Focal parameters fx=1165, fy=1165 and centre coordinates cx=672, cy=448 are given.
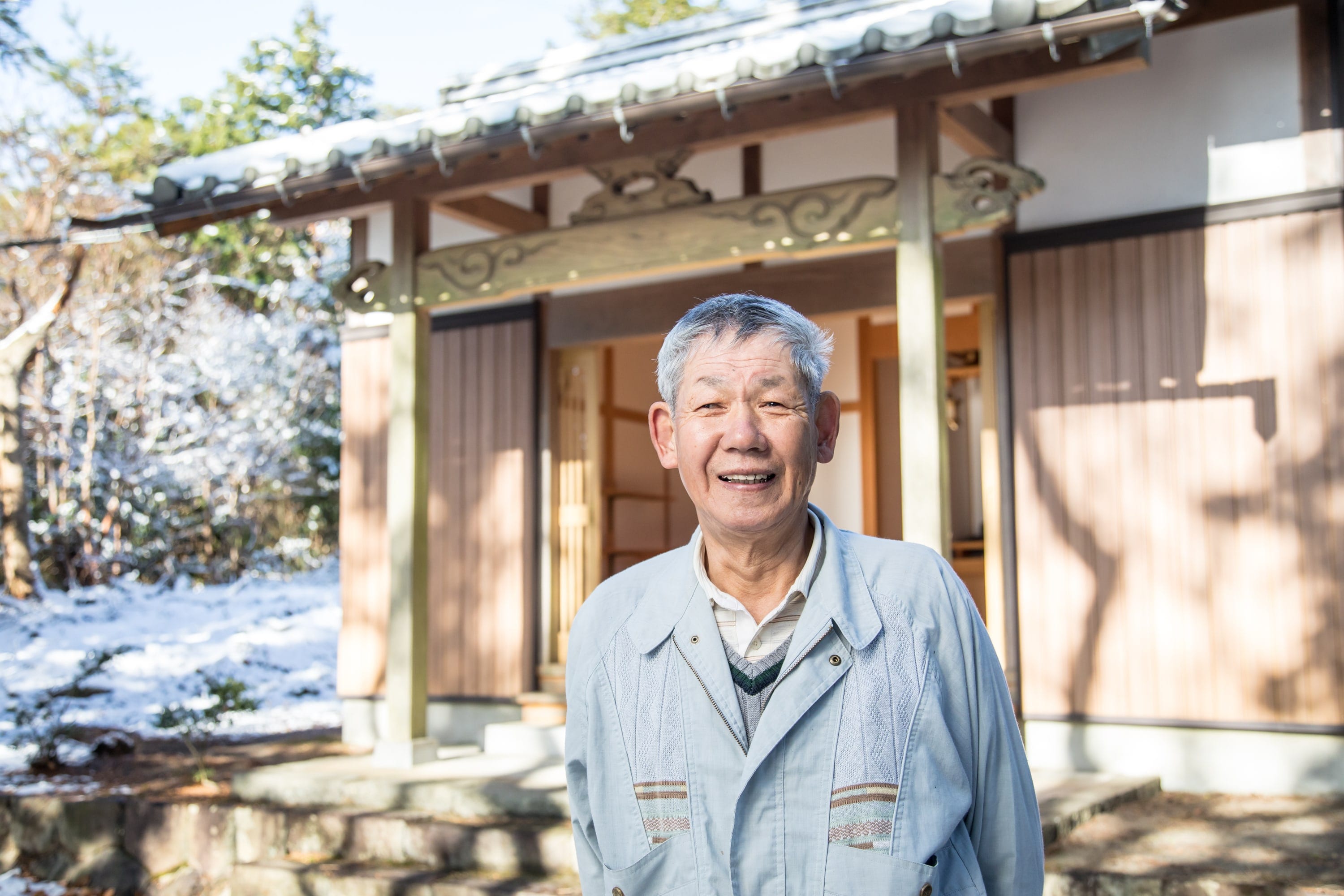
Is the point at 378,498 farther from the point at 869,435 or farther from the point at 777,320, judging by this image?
the point at 777,320

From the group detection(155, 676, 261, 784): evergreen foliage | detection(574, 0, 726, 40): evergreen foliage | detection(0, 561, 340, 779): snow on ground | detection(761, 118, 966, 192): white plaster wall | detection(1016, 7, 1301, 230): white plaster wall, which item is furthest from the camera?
detection(574, 0, 726, 40): evergreen foliage

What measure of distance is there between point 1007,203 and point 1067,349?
1.28 meters

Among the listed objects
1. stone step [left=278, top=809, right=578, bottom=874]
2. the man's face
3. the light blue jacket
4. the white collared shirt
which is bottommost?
stone step [left=278, top=809, right=578, bottom=874]

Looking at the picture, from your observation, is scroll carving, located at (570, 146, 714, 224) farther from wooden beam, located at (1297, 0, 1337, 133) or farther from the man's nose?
the man's nose

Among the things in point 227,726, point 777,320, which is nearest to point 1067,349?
point 777,320

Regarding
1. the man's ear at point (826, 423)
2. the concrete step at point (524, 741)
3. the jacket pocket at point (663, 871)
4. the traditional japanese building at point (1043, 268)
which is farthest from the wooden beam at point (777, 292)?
the jacket pocket at point (663, 871)

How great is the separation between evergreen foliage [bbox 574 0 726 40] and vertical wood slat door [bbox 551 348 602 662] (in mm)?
12908

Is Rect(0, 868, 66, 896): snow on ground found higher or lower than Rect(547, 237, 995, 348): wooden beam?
lower

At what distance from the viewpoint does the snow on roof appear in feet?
14.2

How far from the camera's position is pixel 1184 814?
16.1 ft

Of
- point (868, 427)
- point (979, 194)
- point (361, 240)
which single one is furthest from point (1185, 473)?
point (361, 240)

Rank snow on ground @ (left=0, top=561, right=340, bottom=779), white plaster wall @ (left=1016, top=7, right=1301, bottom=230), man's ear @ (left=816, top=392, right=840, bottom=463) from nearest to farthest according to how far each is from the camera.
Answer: man's ear @ (left=816, top=392, right=840, bottom=463)
white plaster wall @ (left=1016, top=7, right=1301, bottom=230)
snow on ground @ (left=0, top=561, right=340, bottom=779)

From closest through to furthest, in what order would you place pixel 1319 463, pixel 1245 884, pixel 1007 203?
pixel 1245 884, pixel 1007 203, pixel 1319 463

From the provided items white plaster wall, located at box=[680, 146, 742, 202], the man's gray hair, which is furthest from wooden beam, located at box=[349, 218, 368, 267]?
the man's gray hair
